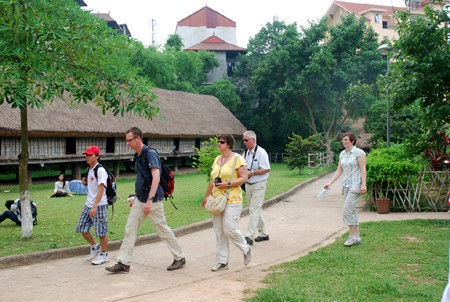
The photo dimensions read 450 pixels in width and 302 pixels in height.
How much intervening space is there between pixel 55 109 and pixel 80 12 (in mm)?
16227

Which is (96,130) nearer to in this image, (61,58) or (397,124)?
(61,58)

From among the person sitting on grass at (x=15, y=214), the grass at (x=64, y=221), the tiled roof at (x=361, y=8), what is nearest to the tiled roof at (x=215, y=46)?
the tiled roof at (x=361, y=8)

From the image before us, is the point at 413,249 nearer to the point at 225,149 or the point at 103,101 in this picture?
the point at 225,149

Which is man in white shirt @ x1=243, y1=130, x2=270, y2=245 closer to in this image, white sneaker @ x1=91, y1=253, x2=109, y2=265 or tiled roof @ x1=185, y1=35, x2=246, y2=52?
white sneaker @ x1=91, y1=253, x2=109, y2=265

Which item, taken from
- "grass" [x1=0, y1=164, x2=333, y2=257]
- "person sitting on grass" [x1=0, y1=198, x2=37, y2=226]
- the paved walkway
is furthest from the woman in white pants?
"person sitting on grass" [x1=0, y1=198, x2=37, y2=226]

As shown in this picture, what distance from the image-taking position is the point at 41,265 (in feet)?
24.1

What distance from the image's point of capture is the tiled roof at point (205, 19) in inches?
2436

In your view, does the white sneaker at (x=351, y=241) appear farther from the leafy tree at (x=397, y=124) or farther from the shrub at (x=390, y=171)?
the leafy tree at (x=397, y=124)

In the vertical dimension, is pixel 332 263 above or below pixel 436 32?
below

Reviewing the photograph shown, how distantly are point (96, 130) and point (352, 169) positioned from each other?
1844cm

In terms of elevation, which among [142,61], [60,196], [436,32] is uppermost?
[142,61]

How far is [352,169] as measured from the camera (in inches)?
325

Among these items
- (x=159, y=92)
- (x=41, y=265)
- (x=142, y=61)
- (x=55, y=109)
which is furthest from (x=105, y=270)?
(x=142, y=61)

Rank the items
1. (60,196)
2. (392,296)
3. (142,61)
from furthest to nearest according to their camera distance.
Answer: (142,61) < (60,196) < (392,296)
